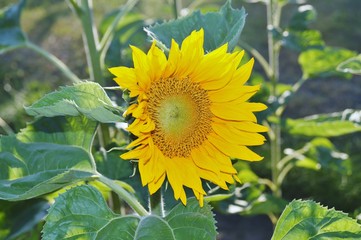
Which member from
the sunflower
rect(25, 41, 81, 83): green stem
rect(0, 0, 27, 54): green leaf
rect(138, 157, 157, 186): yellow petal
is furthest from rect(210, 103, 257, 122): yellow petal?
rect(0, 0, 27, 54): green leaf

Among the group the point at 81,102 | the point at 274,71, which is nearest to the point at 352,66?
the point at 81,102

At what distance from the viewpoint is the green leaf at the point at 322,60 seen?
1532 mm

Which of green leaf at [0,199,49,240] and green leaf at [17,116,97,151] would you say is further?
green leaf at [0,199,49,240]

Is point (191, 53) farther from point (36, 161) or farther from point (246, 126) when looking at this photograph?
point (36, 161)

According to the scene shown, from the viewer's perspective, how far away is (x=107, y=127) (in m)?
1.36

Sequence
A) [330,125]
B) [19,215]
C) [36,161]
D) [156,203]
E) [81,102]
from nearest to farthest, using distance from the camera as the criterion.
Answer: [81,102], [156,203], [36,161], [19,215], [330,125]

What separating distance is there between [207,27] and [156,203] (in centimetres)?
24

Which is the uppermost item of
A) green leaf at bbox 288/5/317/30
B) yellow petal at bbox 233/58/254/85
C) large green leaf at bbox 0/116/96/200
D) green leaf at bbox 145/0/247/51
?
green leaf at bbox 145/0/247/51

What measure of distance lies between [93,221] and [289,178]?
145cm

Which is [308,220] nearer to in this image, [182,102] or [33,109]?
[182,102]

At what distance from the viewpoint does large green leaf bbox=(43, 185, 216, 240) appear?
0.85m

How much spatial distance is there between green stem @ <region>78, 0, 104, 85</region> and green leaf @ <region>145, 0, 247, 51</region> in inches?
14.5

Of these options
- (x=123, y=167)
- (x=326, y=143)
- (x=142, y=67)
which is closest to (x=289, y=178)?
(x=326, y=143)

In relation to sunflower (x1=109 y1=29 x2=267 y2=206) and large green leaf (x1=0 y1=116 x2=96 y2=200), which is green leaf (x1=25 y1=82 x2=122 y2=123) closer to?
sunflower (x1=109 y1=29 x2=267 y2=206)
